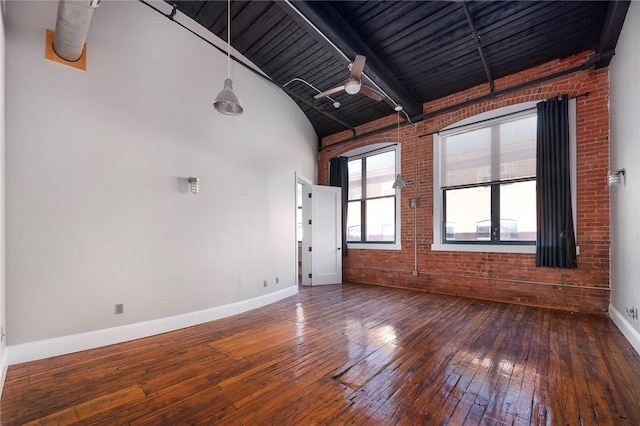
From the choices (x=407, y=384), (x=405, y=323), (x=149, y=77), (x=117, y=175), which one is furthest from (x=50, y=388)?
(x=405, y=323)

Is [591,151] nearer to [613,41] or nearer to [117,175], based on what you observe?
[613,41]

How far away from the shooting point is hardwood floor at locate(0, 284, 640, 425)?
1883 mm

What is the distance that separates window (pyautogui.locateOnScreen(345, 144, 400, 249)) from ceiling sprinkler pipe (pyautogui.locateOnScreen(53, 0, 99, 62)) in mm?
5405

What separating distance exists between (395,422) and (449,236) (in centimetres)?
438

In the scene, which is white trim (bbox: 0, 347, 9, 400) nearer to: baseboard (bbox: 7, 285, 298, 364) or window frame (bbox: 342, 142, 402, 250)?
baseboard (bbox: 7, 285, 298, 364)

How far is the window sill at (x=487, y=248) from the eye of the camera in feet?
15.0

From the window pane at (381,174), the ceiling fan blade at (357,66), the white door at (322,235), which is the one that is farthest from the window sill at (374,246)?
the ceiling fan blade at (357,66)

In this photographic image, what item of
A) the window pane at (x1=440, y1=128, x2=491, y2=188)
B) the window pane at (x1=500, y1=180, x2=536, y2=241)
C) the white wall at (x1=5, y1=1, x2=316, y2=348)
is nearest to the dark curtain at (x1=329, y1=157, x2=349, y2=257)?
the window pane at (x1=440, y1=128, x2=491, y2=188)

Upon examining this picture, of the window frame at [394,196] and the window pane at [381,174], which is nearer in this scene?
the window frame at [394,196]

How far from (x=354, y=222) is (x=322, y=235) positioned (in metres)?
0.99

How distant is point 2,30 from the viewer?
8.23 feet

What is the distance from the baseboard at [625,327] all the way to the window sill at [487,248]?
45.8 inches

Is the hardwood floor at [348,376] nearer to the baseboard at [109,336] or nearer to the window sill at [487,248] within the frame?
the baseboard at [109,336]

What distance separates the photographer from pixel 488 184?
16.5 ft
